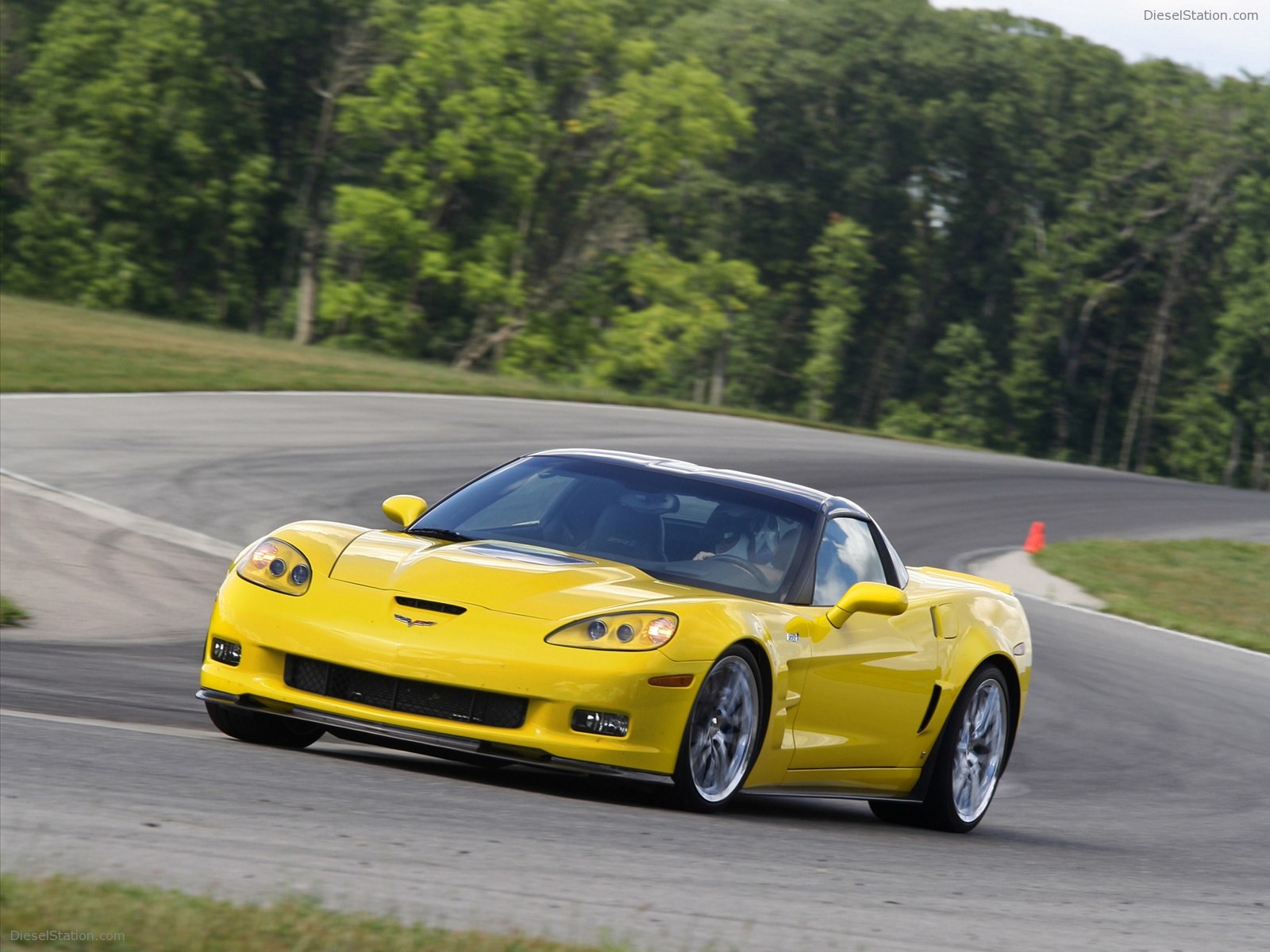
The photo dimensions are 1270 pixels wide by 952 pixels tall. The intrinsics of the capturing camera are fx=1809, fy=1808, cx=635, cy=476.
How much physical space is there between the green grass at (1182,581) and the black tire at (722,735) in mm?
11551

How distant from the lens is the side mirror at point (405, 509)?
7.49 m

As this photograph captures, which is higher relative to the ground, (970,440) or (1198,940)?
(1198,940)

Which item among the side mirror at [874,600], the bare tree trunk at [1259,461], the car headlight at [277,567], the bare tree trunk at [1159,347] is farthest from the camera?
the bare tree trunk at [1259,461]

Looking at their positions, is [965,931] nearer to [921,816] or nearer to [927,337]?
[921,816]

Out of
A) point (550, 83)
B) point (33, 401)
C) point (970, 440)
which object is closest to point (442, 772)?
point (33, 401)

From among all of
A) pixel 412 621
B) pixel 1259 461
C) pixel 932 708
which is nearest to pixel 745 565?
pixel 932 708

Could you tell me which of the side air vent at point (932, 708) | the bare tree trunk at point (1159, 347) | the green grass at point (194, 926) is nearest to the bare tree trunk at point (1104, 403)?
the bare tree trunk at point (1159, 347)

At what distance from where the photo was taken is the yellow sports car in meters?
6.03

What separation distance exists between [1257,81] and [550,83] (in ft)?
100

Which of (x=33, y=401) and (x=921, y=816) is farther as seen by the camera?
(x=33, y=401)

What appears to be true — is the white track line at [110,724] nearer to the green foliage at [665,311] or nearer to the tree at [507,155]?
the tree at [507,155]

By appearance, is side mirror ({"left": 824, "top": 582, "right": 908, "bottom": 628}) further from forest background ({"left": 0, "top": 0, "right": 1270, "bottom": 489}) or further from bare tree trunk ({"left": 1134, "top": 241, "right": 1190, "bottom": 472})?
bare tree trunk ({"left": 1134, "top": 241, "right": 1190, "bottom": 472})

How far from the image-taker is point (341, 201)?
48.3 meters

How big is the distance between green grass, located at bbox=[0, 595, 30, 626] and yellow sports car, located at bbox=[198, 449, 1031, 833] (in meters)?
3.69
